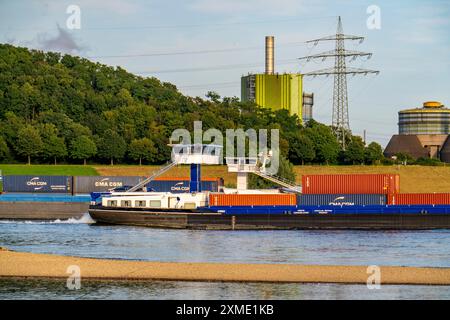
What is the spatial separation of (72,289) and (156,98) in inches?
5666

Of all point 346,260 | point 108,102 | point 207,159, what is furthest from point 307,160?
point 346,260

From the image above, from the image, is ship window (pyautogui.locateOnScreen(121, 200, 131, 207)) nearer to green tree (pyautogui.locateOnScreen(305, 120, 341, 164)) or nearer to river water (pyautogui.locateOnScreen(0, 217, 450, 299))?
river water (pyautogui.locateOnScreen(0, 217, 450, 299))

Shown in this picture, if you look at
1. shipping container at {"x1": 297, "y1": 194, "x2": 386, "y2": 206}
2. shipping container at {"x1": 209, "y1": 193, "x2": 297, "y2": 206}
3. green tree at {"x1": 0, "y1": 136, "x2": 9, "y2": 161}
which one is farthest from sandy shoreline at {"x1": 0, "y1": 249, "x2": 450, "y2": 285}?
green tree at {"x1": 0, "y1": 136, "x2": 9, "y2": 161}

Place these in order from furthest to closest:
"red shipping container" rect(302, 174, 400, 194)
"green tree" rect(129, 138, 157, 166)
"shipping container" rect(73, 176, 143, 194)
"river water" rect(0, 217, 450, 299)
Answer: "green tree" rect(129, 138, 157, 166)
"shipping container" rect(73, 176, 143, 194)
"red shipping container" rect(302, 174, 400, 194)
"river water" rect(0, 217, 450, 299)

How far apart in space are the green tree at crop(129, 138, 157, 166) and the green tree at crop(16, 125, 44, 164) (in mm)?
15329

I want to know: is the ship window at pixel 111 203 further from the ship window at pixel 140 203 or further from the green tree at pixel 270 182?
the green tree at pixel 270 182

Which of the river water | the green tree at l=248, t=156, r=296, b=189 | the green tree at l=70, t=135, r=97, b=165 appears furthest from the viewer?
the green tree at l=70, t=135, r=97, b=165

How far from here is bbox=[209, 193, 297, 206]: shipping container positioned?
82.9 m

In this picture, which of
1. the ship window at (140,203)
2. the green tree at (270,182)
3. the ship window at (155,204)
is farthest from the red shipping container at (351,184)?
the green tree at (270,182)

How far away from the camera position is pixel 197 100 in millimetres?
181500

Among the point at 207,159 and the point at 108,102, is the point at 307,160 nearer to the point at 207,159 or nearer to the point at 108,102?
the point at 108,102

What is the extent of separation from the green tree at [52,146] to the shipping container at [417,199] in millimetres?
79663

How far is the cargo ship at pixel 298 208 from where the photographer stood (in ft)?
267

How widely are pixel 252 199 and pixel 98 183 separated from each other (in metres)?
37.0
